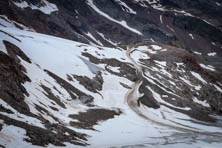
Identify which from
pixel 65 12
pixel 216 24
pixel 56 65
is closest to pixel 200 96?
pixel 56 65

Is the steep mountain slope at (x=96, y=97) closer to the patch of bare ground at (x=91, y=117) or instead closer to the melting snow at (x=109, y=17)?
the patch of bare ground at (x=91, y=117)

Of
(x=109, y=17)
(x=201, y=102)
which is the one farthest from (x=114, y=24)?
(x=201, y=102)

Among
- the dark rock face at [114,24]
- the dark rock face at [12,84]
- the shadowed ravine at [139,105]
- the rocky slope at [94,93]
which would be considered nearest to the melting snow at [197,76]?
the rocky slope at [94,93]

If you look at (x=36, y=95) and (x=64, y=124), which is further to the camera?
(x=36, y=95)

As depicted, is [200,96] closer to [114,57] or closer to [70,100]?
[114,57]

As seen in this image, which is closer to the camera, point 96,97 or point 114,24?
point 96,97

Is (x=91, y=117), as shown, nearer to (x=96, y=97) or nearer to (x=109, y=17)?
(x=96, y=97)

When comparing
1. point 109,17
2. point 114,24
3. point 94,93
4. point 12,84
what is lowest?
point 12,84

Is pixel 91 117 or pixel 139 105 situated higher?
pixel 139 105
